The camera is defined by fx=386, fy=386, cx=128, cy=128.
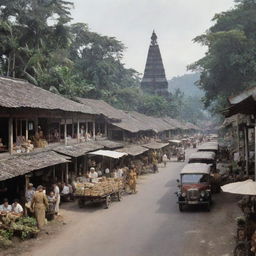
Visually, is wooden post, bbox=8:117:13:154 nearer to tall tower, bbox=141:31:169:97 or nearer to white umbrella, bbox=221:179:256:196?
white umbrella, bbox=221:179:256:196

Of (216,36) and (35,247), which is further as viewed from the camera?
(216,36)

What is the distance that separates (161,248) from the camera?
41.5 ft

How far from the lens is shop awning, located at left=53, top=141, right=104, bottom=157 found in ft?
74.3

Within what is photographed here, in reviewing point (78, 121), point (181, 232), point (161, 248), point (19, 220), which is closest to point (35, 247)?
point (19, 220)

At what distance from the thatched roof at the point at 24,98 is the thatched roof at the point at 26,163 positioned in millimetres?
2396

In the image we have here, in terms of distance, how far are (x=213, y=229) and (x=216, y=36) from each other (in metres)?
27.0

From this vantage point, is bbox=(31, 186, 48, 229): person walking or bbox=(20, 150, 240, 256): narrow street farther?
bbox=(31, 186, 48, 229): person walking

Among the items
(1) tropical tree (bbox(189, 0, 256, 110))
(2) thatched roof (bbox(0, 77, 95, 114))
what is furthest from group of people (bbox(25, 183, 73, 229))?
(1) tropical tree (bbox(189, 0, 256, 110))

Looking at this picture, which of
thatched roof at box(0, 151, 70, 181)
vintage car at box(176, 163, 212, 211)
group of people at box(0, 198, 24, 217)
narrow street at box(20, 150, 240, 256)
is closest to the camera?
narrow street at box(20, 150, 240, 256)

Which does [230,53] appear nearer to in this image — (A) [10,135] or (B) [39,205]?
(A) [10,135]

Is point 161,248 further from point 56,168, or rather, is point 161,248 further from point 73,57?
point 73,57

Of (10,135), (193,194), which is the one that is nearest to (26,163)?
(10,135)

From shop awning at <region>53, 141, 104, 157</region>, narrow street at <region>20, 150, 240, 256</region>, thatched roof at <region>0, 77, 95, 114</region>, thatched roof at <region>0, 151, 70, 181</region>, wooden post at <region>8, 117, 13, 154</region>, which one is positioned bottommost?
narrow street at <region>20, 150, 240, 256</region>

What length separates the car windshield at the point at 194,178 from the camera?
19264 millimetres
